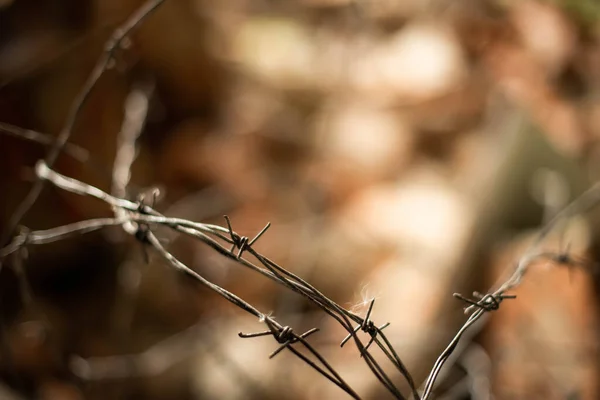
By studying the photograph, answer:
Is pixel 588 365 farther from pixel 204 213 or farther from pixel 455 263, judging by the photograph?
pixel 204 213

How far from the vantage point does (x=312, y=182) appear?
1904 millimetres

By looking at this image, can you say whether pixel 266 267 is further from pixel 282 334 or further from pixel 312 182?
pixel 312 182

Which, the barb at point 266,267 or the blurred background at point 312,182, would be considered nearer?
the barb at point 266,267

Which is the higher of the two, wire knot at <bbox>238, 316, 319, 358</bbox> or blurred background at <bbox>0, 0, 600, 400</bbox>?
blurred background at <bbox>0, 0, 600, 400</bbox>

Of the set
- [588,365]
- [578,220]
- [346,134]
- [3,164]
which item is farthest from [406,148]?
[3,164]

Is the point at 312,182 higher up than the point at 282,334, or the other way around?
the point at 312,182

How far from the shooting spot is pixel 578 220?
43.3 inches

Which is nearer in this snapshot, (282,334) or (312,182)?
(282,334)

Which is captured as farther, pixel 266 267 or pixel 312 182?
pixel 312 182

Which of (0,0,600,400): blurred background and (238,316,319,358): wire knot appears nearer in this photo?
(238,316,319,358): wire knot

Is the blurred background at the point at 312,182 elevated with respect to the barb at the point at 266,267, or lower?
elevated

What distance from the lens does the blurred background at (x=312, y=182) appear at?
3.57 ft

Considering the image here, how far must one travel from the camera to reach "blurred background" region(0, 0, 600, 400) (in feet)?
3.57

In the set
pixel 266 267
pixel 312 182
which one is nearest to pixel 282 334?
pixel 266 267
